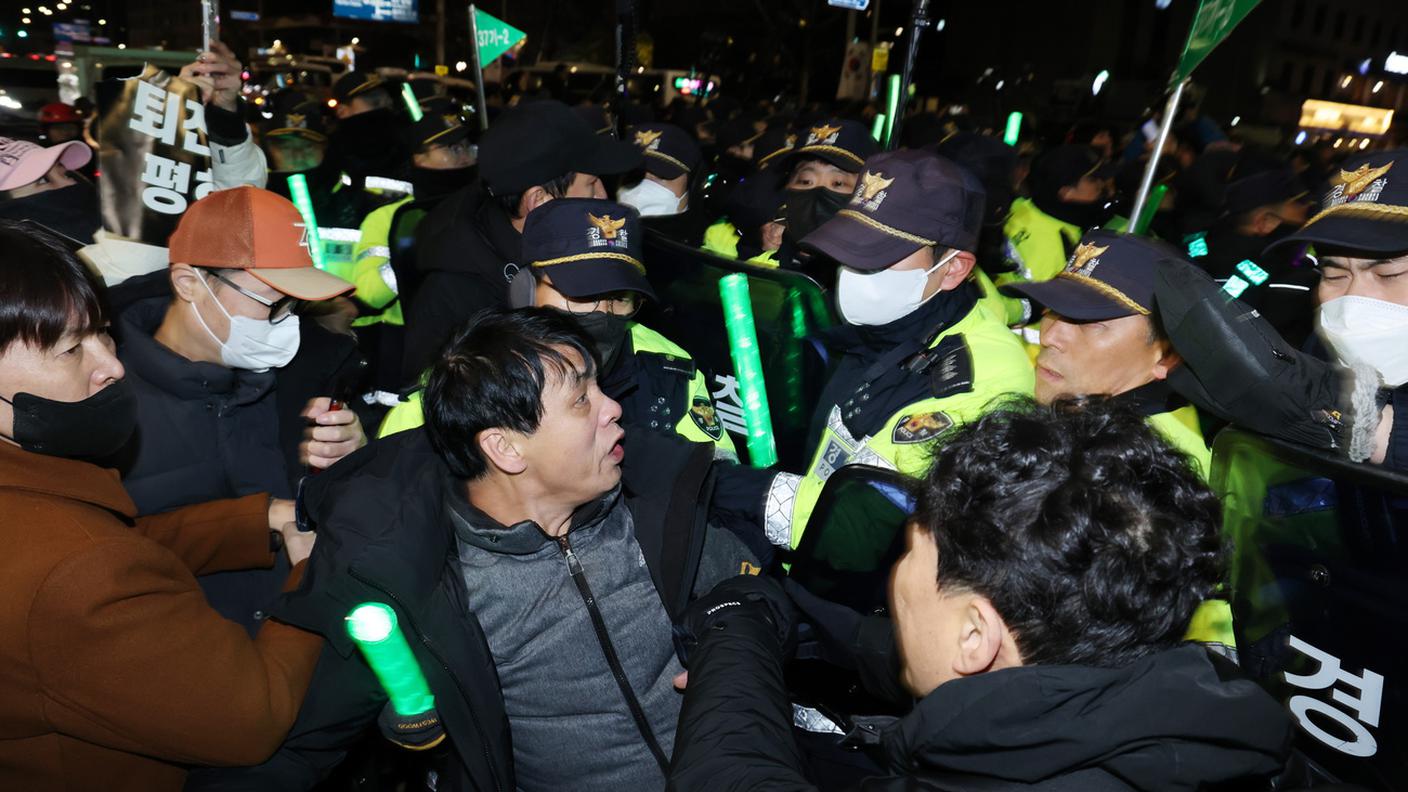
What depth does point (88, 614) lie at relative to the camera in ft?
5.33

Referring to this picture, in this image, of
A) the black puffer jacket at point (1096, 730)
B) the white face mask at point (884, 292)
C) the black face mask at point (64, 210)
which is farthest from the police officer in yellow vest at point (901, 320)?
the black face mask at point (64, 210)

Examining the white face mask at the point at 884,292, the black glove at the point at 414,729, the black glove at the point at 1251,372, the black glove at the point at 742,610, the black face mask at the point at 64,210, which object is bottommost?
the black glove at the point at 414,729

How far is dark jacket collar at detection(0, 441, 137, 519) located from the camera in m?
1.76

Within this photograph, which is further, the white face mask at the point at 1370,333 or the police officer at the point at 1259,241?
the police officer at the point at 1259,241

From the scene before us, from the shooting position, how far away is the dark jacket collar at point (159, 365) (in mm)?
2672

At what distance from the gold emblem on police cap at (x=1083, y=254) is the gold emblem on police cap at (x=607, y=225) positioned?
145 centimetres

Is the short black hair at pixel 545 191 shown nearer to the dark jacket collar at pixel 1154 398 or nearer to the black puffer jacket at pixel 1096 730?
the dark jacket collar at pixel 1154 398

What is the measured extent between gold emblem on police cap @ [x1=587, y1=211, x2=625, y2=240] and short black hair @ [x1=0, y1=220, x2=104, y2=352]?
4.78 ft

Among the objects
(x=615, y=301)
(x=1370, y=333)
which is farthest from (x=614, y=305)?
(x=1370, y=333)

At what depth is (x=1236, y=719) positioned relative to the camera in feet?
4.06

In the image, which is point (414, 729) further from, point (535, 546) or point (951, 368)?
point (951, 368)

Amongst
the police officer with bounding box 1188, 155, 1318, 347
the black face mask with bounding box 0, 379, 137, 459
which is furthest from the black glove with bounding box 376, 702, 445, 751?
the police officer with bounding box 1188, 155, 1318, 347

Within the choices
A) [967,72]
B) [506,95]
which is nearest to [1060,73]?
[967,72]

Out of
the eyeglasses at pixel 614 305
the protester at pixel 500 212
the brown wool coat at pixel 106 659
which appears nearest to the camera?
the brown wool coat at pixel 106 659
